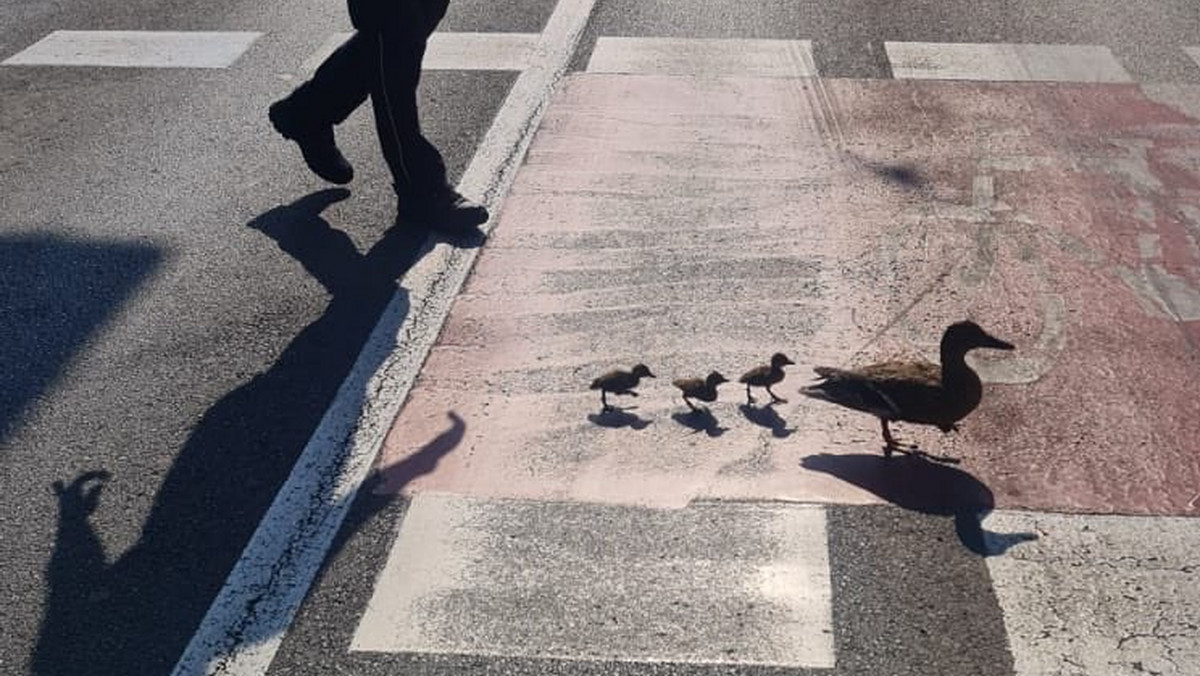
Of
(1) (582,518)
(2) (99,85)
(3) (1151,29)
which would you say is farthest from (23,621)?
(3) (1151,29)

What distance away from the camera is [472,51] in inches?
477

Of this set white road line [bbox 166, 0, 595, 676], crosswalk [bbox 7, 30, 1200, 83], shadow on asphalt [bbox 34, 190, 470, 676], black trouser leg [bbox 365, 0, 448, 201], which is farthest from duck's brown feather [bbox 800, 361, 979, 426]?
crosswalk [bbox 7, 30, 1200, 83]

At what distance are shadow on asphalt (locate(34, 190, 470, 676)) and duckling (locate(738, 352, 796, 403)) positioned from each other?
1213mm

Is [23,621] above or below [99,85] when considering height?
above

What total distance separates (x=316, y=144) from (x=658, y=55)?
3.52 metres

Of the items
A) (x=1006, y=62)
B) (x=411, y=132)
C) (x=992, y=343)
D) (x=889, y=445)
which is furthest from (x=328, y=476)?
(x=1006, y=62)

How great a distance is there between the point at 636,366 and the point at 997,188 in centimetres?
311

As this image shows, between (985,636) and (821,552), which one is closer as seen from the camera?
(985,636)

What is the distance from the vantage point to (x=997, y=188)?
9.08 meters

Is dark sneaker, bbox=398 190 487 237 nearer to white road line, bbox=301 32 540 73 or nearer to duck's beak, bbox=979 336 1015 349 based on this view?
white road line, bbox=301 32 540 73

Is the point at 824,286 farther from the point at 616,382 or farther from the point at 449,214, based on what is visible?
the point at 449,214

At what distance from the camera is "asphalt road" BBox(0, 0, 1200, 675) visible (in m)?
5.65

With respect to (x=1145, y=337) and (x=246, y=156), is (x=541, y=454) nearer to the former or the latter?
(x=1145, y=337)

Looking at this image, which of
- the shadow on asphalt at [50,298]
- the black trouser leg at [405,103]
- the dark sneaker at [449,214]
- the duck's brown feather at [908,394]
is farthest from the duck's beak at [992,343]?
the shadow on asphalt at [50,298]
